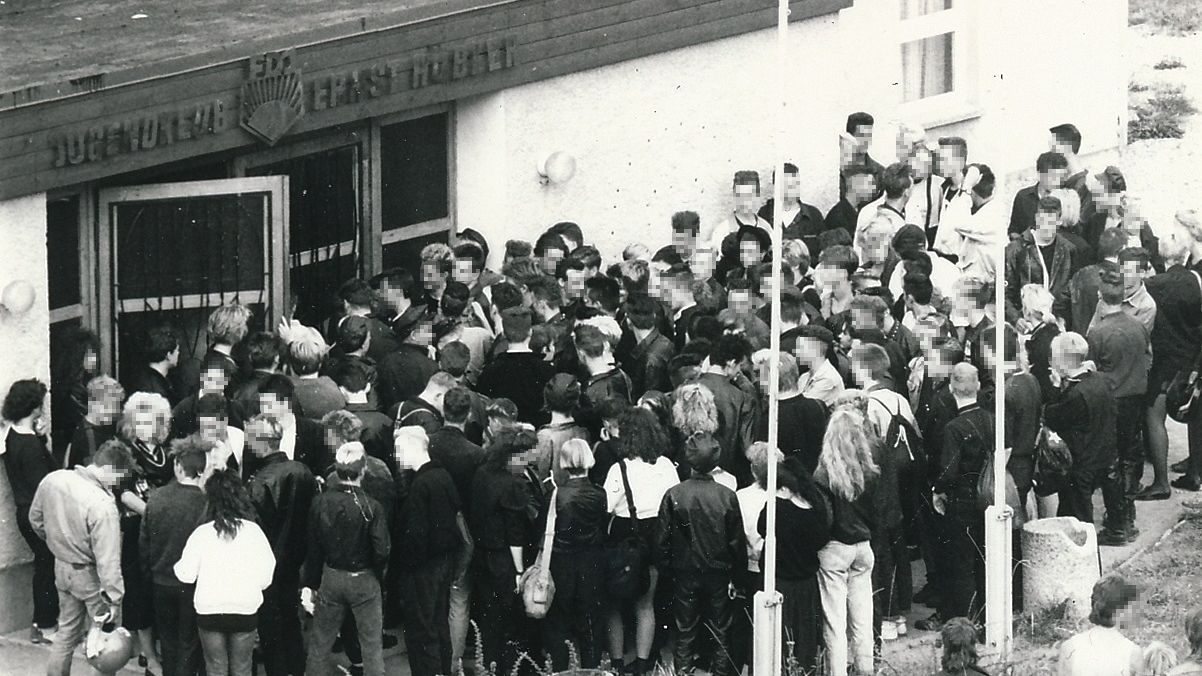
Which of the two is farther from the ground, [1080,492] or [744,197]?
[744,197]

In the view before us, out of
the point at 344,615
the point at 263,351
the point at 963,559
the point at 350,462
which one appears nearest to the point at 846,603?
the point at 963,559

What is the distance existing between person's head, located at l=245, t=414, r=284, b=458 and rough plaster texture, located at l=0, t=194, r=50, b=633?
1.73 m

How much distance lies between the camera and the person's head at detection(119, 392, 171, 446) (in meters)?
11.2

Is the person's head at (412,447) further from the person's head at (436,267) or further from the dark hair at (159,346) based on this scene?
the person's head at (436,267)

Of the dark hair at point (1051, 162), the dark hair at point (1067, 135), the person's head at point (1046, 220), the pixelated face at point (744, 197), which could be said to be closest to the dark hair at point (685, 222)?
the pixelated face at point (744, 197)

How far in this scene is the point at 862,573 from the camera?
11.4m

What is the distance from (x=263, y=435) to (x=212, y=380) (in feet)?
2.69

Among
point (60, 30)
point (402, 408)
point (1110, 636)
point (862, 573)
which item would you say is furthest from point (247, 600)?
point (60, 30)

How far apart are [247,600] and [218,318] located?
2.09 m

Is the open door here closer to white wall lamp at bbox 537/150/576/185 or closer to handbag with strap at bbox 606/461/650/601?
white wall lamp at bbox 537/150/576/185

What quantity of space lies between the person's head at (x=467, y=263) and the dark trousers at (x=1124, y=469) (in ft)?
13.4

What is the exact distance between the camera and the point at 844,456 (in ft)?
35.9

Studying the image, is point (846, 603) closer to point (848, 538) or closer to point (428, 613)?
point (848, 538)

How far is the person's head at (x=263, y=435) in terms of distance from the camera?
36.2 ft
